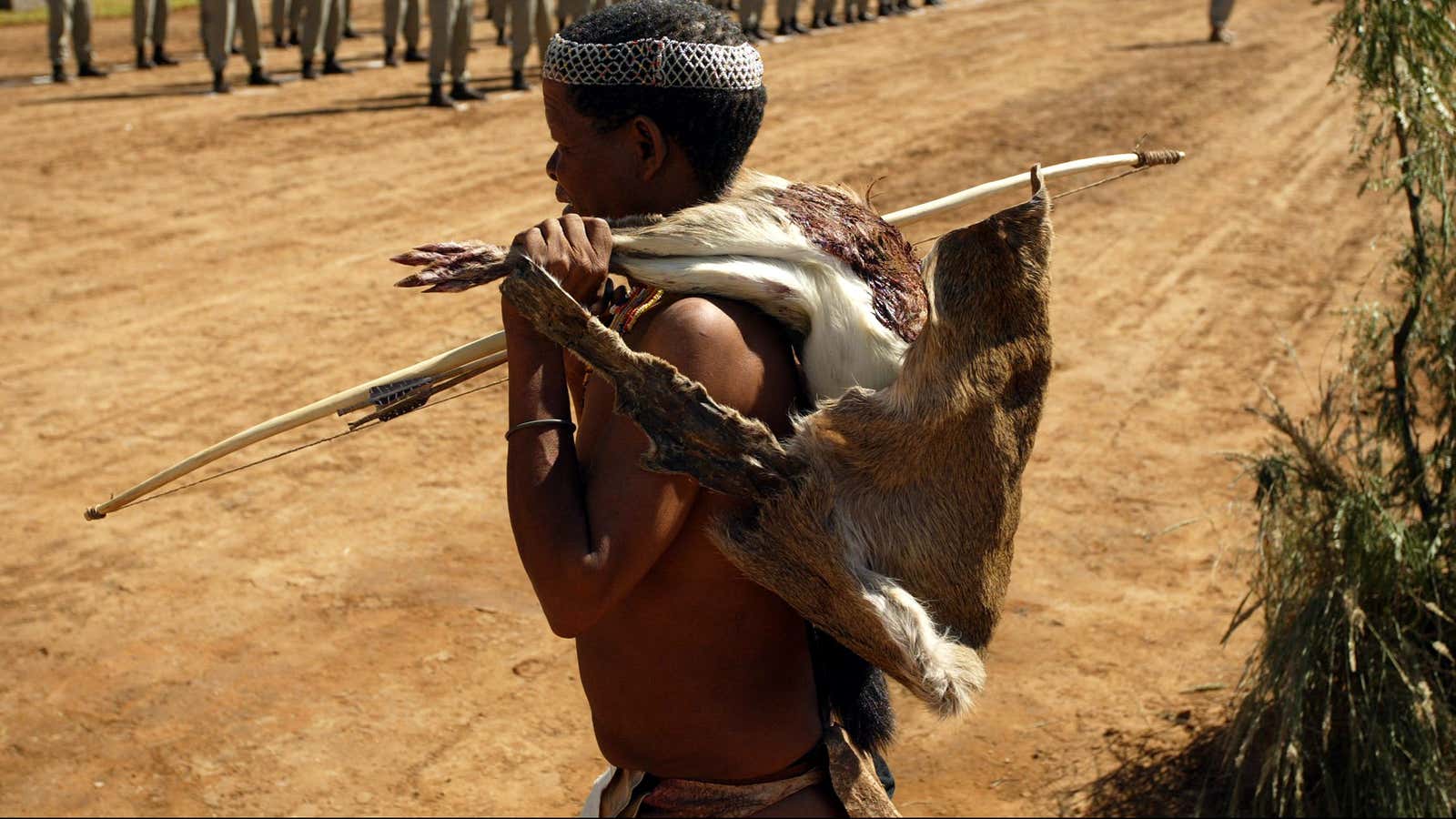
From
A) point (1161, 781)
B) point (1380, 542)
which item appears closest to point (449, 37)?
point (1161, 781)

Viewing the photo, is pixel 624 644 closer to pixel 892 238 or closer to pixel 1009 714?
pixel 892 238

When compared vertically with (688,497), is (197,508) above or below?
below

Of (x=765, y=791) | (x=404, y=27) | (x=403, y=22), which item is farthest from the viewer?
(x=403, y=22)

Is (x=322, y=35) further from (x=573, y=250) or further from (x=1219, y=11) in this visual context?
(x=573, y=250)

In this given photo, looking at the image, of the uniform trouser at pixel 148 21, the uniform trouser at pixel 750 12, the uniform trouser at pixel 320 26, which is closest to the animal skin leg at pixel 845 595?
the uniform trouser at pixel 320 26

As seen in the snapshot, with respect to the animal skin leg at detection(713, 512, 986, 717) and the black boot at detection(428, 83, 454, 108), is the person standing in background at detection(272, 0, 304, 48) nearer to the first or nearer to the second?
the black boot at detection(428, 83, 454, 108)

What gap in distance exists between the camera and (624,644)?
2.09 metres

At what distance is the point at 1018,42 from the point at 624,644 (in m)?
17.6

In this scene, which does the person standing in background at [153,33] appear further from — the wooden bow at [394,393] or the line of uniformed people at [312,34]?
the wooden bow at [394,393]

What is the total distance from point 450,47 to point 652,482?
519 inches

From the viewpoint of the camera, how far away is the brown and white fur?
1.89 metres

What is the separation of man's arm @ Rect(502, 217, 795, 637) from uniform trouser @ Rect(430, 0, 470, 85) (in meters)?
12.6

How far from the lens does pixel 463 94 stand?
14.2 metres

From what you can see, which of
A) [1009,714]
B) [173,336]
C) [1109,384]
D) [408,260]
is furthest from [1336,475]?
[173,336]
